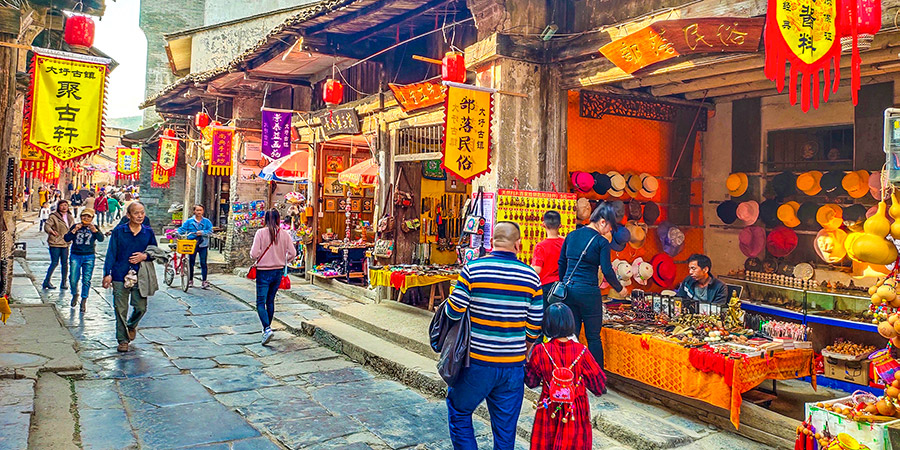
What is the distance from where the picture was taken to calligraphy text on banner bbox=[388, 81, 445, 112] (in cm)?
908

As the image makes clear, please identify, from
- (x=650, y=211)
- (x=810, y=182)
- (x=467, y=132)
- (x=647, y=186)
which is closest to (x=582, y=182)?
(x=647, y=186)

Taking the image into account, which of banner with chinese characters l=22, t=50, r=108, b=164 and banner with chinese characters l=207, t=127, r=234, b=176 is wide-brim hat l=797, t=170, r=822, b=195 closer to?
banner with chinese characters l=22, t=50, r=108, b=164

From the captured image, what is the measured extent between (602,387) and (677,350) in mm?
1881

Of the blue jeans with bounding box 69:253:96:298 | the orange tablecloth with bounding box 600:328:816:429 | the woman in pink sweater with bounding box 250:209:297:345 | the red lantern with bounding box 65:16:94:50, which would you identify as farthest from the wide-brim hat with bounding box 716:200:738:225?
the blue jeans with bounding box 69:253:96:298

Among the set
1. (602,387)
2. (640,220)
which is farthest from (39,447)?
(640,220)

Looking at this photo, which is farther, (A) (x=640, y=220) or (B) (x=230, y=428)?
(A) (x=640, y=220)

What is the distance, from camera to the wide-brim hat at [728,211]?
9352mm

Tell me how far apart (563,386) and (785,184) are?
6444mm

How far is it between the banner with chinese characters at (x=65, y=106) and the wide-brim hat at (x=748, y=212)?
347 inches

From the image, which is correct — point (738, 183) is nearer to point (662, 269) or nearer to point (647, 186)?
point (647, 186)

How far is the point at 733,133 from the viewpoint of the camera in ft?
31.1

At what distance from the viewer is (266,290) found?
8609 millimetres

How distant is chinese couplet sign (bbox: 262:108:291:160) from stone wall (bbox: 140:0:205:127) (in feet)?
62.6

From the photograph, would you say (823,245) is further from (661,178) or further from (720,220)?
(661,178)
